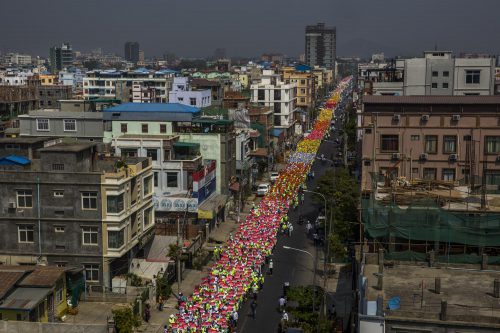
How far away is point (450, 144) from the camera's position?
41656 millimetres

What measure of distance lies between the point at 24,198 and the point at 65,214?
225 cm

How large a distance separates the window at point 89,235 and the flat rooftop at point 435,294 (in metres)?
14.9

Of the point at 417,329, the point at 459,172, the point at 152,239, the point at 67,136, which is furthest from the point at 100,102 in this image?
the point at 417,329

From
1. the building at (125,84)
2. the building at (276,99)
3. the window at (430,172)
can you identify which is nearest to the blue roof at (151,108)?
the window at (430,172)

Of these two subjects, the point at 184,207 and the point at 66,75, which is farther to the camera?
the point at 66,75

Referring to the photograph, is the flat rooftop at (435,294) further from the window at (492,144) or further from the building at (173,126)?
the building at (173,126)

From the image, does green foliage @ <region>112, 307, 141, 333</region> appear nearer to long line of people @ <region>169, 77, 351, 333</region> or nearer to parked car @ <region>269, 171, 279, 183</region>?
long line of people @ <region>169, 77, 351, 333</region>

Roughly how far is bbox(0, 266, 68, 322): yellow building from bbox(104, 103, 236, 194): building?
20.8m

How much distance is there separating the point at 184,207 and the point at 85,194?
11.8 metres

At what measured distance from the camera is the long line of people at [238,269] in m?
30.3

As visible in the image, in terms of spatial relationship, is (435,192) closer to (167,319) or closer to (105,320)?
(167,319)

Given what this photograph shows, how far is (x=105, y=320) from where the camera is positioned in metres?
30.4

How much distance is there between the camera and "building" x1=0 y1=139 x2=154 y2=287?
1320 inches

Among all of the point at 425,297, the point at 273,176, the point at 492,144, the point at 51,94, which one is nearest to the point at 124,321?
the point at 425,297
